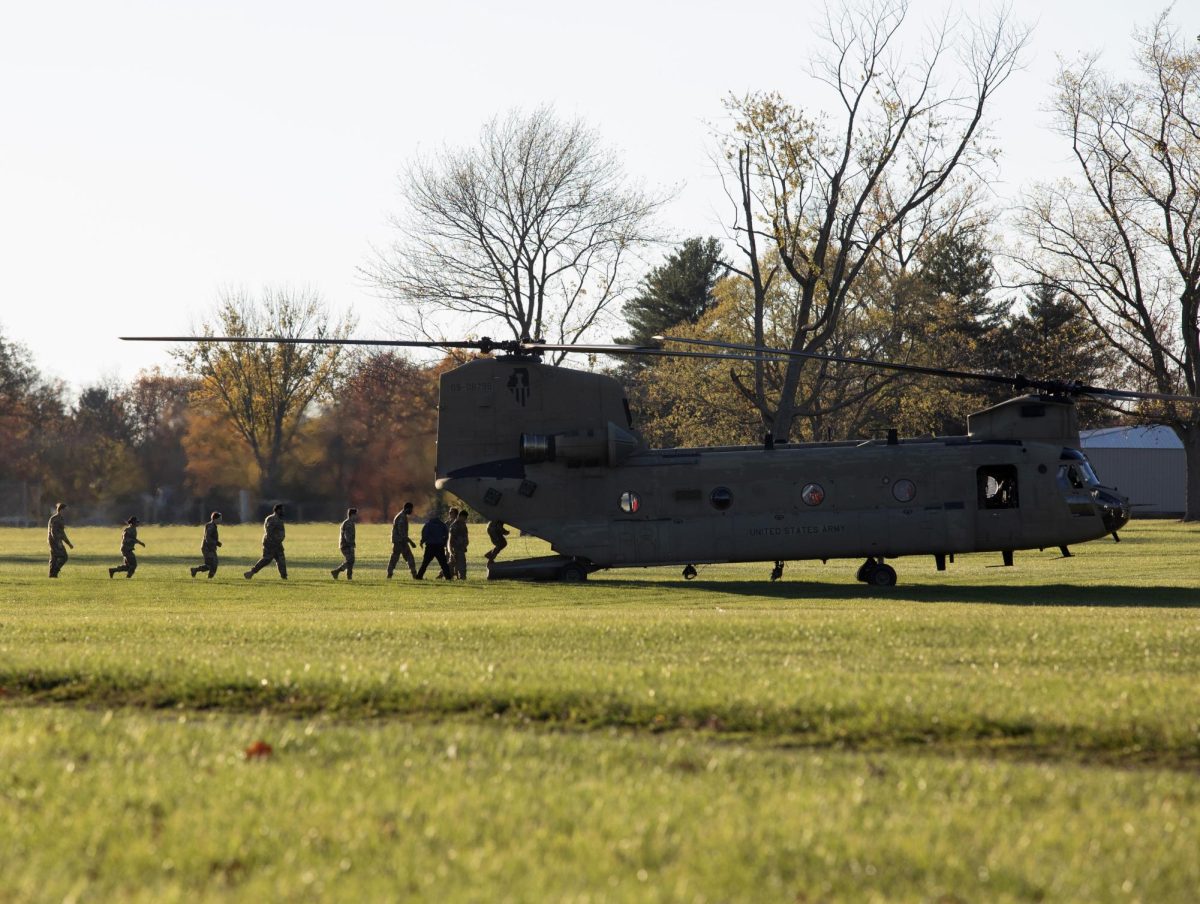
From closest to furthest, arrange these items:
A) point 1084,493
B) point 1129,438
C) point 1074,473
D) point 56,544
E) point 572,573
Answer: point 1084,493
point 1074,473
point 572,573
point 56,544
point 1129,438

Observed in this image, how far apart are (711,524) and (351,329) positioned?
69.7m

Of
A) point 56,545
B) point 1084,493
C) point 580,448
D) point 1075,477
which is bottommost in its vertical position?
point 56,545

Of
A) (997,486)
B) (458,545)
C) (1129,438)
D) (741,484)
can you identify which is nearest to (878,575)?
(997,486)

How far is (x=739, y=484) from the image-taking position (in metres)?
29.2

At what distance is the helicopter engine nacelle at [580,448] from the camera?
2959 cm

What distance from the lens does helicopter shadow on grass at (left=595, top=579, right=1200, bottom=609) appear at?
25406 mm

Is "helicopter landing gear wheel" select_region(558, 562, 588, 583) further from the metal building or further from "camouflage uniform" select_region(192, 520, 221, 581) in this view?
the metal building

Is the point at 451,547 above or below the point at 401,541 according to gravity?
below

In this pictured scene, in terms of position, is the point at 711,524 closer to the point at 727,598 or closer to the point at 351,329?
the point at 727,598

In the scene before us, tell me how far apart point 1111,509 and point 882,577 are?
462 centimetres

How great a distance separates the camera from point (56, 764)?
8.33 m

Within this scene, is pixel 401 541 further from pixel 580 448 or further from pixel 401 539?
pixel 580 448

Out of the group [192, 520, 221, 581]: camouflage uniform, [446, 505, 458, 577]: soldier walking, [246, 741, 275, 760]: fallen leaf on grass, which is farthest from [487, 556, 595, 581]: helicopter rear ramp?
[246, 741, 275, 760]: fallen leaf on grass

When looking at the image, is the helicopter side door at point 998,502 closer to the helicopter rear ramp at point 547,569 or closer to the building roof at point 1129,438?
the helicopter rear ramp at point 547,569
